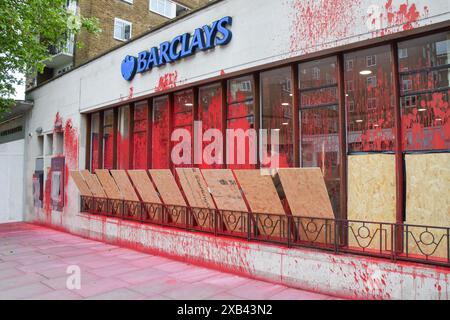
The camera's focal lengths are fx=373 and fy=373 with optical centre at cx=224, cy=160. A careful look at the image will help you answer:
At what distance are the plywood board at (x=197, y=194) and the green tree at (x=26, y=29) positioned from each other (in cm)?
Result: 890

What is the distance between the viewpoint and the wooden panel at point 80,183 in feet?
37.9

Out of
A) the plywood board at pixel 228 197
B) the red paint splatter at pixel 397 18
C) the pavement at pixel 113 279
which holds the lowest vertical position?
the pavement at pixel 113 279

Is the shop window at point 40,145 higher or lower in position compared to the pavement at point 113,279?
higher

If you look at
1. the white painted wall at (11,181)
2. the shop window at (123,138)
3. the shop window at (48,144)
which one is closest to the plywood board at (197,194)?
the shop window at (123,138)

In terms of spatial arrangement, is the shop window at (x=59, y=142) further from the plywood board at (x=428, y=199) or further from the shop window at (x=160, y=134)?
the plywood board at (x=428, y=199)

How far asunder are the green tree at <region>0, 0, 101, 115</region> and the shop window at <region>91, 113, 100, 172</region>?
3.70m

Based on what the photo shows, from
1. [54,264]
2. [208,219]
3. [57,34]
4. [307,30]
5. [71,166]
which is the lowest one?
[54,264]

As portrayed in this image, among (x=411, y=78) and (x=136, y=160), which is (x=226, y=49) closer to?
(x=411, y=78)

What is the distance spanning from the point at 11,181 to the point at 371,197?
15814mm

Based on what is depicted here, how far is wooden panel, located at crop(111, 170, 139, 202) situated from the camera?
9.81 metres

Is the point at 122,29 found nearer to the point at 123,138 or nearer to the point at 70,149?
the point at 70,149

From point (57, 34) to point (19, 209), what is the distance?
7722 millimetres

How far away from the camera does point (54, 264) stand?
8094 millimetres

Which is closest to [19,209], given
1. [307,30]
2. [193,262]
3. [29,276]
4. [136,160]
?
[136,160]
